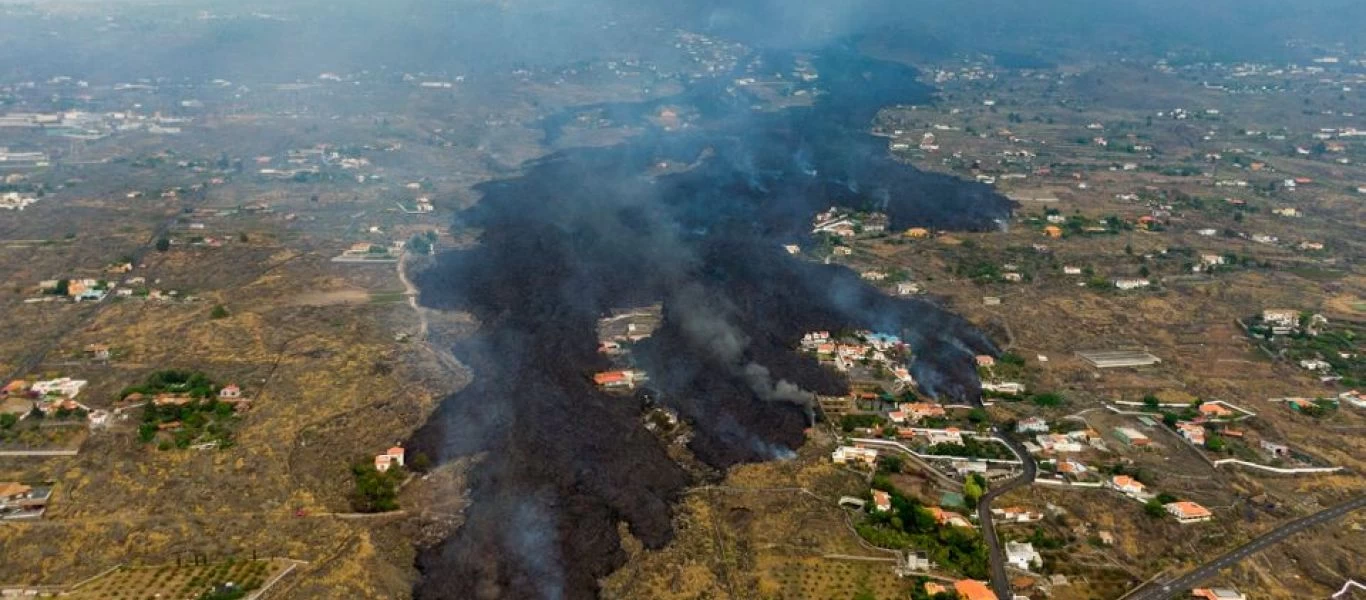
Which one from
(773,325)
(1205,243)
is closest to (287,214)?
(773,325)

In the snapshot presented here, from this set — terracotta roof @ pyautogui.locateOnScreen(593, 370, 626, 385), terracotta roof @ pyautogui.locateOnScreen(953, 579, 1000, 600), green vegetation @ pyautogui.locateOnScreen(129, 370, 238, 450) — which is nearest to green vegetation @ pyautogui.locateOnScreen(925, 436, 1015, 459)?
terracotta roof @ pyautogui.locateOnScreen(953, 579, 1000, 600)

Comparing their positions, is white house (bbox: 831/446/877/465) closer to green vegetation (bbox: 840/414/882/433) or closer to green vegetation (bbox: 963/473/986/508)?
green vegetation (bbox: 840/414/882/433)

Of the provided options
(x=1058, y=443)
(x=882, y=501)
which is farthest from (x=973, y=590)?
(x=1058, y=443)

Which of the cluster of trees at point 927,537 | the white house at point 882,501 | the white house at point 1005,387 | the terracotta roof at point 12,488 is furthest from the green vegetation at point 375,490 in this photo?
the white house at point 1005,387

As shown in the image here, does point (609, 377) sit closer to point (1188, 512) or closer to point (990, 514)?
point (990, 514)

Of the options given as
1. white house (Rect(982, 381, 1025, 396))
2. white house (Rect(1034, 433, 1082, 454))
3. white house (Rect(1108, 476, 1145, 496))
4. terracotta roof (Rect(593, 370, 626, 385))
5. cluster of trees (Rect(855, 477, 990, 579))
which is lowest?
white house (Rect(982, 381, 1025, 396))

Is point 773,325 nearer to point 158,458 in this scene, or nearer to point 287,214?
point 158,458
